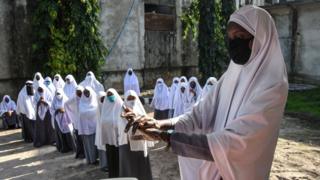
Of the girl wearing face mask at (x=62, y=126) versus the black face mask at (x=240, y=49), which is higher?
the black face mask at (x=240, y=49)

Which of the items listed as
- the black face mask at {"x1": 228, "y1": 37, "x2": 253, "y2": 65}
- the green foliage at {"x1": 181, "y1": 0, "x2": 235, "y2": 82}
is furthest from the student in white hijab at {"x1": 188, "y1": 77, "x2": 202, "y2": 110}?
the green foliage at {"x1": 181, "y1": 0, "x2": 235, "y2": 82}

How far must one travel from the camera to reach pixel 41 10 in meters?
11.6

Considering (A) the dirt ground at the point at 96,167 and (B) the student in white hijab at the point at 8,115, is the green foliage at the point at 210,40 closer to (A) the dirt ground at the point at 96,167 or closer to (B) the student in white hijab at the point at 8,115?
(A) the dirt ground at the point at 96,167

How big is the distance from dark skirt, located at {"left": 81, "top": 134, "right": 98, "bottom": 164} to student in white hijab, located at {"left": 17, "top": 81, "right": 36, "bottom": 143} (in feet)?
8.14

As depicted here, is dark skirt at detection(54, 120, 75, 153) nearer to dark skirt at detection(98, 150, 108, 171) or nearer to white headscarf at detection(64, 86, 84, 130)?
white headscarf at detection(64, 86, 84, 130)

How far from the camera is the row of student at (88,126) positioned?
16.9 feet

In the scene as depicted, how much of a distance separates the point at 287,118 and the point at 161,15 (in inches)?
342

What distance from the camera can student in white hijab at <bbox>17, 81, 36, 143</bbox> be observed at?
8.35 meters

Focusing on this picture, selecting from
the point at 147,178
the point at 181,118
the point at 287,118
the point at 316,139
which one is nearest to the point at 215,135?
the point at 181,118

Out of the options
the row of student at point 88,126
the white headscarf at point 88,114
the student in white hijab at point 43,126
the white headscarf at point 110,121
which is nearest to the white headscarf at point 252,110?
the row of student at point 88,126

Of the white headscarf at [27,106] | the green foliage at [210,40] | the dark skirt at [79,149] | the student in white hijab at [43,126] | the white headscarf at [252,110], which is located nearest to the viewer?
the white headscarf at [252,110]

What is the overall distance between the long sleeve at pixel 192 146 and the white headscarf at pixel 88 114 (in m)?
4.78

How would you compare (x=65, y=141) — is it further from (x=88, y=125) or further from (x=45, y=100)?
(x=45, y=100)

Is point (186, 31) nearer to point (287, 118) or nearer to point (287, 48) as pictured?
point (287, 48)
